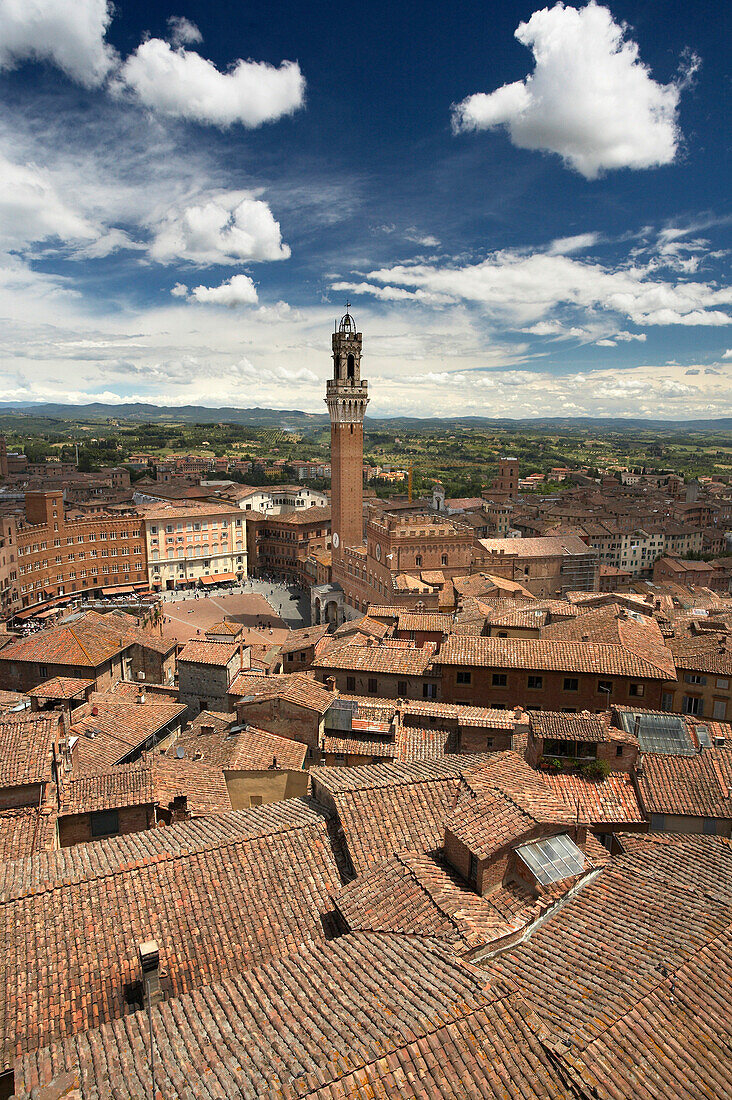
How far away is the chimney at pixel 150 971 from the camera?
28.1 feet

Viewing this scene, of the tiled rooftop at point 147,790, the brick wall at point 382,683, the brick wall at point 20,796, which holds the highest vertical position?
the brick wall at point 20,796

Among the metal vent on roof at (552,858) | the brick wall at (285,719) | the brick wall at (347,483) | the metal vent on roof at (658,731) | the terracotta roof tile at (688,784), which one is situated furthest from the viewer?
the brick wall at (347,483)

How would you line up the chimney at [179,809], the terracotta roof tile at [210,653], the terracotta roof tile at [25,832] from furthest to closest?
the terracotta roof tile at [210,653] → the chimney at [179,809] → the terracotta roof tile at [25,832]

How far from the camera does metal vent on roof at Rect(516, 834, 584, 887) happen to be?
10.4 m

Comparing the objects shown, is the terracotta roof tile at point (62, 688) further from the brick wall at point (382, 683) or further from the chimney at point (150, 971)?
the chimney at point (150, 971)

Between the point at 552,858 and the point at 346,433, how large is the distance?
59913 millimetres

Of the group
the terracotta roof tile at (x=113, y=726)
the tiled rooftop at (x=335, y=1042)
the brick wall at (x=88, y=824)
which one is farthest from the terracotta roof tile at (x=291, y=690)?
the tiled rooftop at (x=335, y=1042)

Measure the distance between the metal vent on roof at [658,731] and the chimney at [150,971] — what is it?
12.8 m

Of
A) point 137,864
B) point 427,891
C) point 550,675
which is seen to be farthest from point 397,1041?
point 550,675

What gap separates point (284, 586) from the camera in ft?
271

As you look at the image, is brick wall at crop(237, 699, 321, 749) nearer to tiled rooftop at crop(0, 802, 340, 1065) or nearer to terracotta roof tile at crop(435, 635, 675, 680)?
terracotta roof tile at crop(435, 635, 675, 680)

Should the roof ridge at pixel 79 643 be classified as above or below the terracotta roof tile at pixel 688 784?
below

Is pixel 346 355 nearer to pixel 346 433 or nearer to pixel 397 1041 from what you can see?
pixel 346 433

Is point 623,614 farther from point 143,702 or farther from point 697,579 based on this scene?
point 697,579
